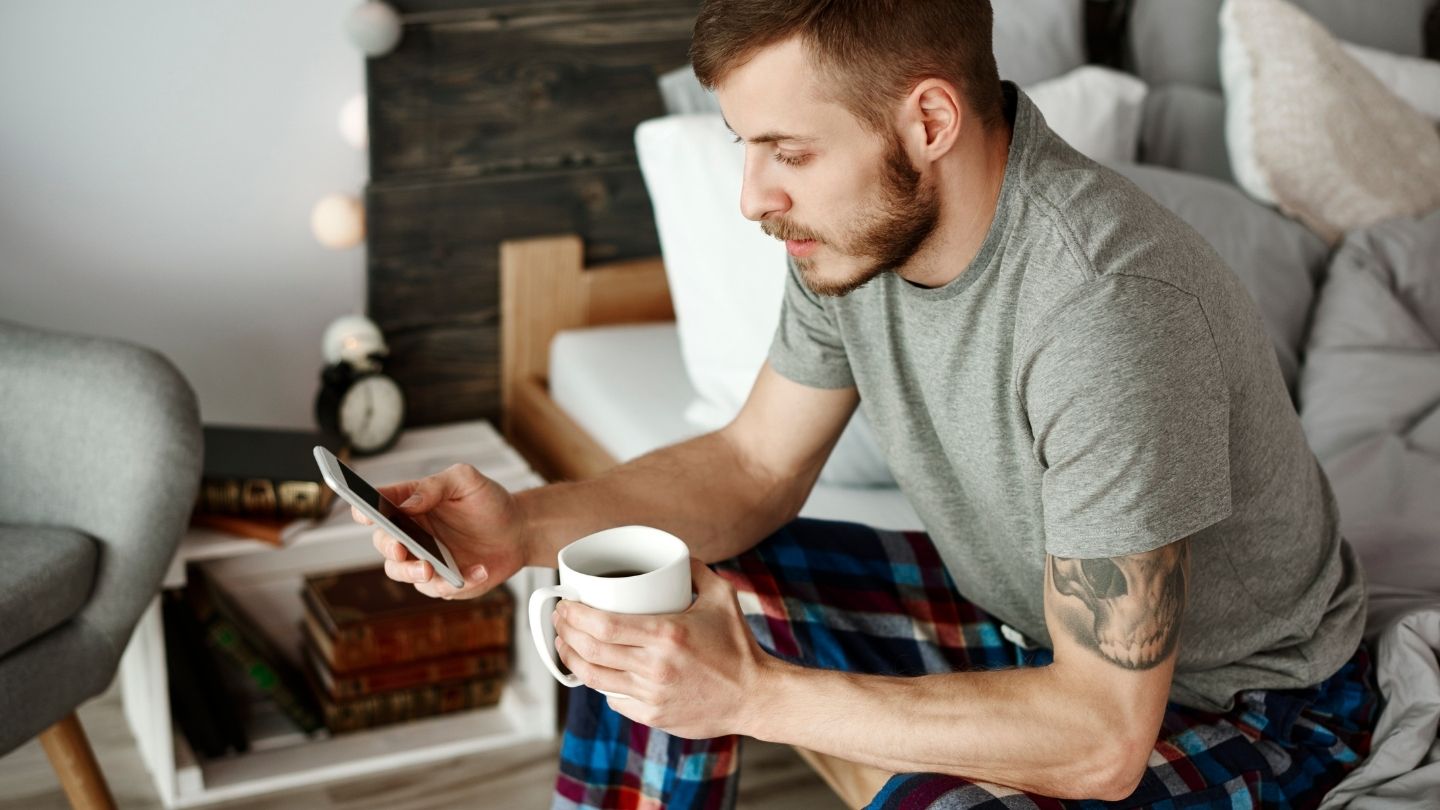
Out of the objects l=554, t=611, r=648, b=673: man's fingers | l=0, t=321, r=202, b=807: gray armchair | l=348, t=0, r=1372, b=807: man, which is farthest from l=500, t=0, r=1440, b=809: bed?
l=0, t=321, r=202, b=807: gray armchair

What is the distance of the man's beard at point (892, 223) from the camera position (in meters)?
1.12

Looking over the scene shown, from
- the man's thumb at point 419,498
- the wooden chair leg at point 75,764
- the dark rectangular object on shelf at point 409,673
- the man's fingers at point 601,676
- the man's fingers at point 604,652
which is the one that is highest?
the man's thumb at point 419,498

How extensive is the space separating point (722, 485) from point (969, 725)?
1.32ft

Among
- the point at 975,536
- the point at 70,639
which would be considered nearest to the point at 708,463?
the point at 975,536

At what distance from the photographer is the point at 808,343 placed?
1345 millimetres

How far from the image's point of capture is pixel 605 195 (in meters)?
2.24

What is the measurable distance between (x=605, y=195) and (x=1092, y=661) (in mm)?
1395

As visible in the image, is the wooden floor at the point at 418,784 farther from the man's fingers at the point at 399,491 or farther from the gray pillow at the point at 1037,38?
the gray pillow at the point at 1037,38

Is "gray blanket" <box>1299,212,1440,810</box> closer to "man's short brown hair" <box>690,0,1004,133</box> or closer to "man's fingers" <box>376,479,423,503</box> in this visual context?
"man's short brown hair" <box>690,0,1004,133</box>

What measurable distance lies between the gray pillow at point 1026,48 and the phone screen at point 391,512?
1116mm

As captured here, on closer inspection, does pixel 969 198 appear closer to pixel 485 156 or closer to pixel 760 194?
pixel 760 194

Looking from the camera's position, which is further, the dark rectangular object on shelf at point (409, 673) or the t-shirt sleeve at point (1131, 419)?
the dark rectangular object on shelf at point (409, 673)

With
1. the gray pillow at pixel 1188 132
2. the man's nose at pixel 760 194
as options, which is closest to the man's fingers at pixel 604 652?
the man's nose at pixel 760 194

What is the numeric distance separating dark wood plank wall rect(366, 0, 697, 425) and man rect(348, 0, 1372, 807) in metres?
0.90
